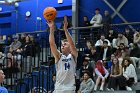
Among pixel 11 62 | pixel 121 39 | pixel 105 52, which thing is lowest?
pixel 11 62

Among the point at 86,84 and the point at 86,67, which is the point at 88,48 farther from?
the point at 86,84

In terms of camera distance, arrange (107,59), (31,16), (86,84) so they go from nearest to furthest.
Result: (86,84), (107,59), (31,16)

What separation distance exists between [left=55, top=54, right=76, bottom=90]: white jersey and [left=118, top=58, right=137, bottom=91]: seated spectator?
493 centimetres

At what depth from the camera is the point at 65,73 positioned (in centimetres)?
636

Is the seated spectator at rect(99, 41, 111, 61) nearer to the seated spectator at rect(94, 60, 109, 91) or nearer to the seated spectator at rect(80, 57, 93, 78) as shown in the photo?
the seated spectator at rect(80, 57, 93, 78)

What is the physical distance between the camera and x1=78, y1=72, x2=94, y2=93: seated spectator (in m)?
11.4

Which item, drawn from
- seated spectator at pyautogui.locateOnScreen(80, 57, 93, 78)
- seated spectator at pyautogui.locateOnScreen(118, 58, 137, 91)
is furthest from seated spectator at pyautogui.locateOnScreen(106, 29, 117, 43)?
seated spectator at pyautogui.locateOnScreen(118, 58, 137, 91)

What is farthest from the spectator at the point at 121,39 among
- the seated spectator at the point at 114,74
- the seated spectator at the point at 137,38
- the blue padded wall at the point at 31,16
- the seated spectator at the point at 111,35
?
the blue padded wall at the point at 31,16

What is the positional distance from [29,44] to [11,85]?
2499 millimetres

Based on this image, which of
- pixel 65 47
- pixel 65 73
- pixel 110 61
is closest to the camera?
pixel 65 73

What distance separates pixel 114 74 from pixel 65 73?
5611 millimetres

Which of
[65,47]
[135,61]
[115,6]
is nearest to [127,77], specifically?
[135,61]

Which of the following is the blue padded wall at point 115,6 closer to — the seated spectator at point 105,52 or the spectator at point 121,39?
the spectator at point 121,39

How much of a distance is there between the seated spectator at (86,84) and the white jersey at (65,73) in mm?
5028
